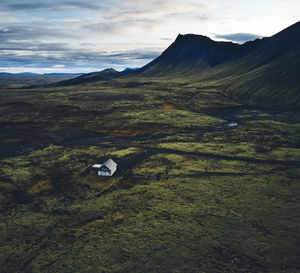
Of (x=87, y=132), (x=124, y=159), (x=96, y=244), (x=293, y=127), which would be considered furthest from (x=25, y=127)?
(x=293, y=127)

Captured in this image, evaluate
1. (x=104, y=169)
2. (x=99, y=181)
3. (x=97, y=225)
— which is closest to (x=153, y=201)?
(x=97, y=225)

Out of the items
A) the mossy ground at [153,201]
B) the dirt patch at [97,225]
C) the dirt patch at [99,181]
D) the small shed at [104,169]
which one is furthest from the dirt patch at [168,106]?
the dirt patch at [97,225]

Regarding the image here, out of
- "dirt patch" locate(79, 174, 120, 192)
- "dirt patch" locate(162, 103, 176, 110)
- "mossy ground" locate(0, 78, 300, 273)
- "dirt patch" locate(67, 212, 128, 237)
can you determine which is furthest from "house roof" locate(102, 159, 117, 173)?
"dirt patch" locate(162, 103, 176, 110)

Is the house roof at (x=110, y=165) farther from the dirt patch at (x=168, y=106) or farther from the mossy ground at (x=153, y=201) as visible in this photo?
the dirt patch at (x=168, y=106)

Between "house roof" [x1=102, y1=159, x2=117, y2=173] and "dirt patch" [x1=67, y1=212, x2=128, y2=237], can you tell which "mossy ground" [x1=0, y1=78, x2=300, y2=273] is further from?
"house roof" [x1=102, y1=159, x2=117, y2=173]

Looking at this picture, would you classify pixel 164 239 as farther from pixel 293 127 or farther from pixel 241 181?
pixel 293 127

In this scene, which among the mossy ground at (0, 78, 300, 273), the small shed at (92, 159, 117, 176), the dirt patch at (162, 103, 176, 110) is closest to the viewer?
the mossy ground at (0, 78, 300, 273)
